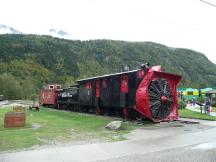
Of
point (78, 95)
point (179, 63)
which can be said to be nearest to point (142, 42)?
point (179, 63)

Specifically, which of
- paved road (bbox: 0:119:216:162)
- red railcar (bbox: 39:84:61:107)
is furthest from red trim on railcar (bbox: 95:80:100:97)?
red railcar (bbox: 39:84:61:107)

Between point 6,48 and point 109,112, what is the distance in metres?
115

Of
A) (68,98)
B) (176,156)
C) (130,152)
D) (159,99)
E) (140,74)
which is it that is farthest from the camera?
(68,98)

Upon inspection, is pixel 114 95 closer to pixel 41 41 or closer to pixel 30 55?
pixel 30 55

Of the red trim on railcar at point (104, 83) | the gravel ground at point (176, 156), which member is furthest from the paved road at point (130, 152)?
the red trim on railcar at point (104, 83)

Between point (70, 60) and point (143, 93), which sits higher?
point (70, 60)

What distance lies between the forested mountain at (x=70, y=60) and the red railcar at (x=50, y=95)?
55091 millimetres

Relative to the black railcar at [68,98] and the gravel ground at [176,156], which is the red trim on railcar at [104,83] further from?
the gravel ground at [176,156]

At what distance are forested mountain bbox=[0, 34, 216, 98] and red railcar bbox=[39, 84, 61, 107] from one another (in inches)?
2169

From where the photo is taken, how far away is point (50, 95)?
44.2 metres

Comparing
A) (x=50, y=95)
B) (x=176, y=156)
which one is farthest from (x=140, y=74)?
(x=50, y=95)

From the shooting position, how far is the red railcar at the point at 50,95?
139 feet

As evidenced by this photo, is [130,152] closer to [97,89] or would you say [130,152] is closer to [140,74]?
[140,74]

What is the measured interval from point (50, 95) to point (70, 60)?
9464 cm
